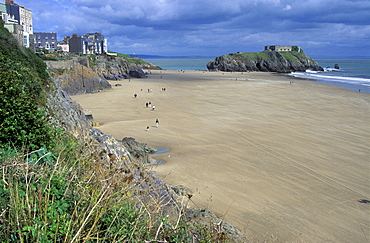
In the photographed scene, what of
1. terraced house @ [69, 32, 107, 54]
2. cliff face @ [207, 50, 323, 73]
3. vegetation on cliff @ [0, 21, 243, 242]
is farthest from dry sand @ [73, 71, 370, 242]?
cliff face @ [207, 50, 323, 73]

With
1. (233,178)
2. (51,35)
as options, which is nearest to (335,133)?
(233,178)

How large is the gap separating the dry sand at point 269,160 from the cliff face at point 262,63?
3133 inches

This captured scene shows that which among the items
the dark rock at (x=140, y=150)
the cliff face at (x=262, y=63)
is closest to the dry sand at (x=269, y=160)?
the dark rock at (x=140, y=150)

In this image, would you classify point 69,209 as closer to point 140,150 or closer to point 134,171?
point 134,171

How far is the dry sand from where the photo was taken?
33.3ft

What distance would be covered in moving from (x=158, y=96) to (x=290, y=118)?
718 inches

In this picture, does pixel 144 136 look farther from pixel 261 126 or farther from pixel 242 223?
pixel 242 223

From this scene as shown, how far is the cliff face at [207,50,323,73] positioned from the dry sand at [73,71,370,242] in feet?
261

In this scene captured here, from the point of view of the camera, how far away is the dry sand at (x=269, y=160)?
33.3 feet

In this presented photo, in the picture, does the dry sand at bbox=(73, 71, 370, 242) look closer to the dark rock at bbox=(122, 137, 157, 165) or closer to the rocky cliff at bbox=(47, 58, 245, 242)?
the dark rock at bbox=(122, 137, 157, 165)

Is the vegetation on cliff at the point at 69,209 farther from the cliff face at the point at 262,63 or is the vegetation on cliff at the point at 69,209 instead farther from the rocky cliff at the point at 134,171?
the cliff face at the point at 262,63

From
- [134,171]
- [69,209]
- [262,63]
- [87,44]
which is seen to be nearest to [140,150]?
[134,171]

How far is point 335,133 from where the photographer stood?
70.5 ft

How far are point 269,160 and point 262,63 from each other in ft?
333
